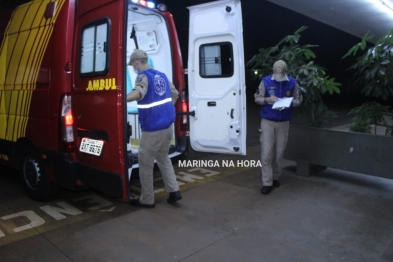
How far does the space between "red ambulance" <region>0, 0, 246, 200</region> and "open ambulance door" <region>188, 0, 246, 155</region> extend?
1cm

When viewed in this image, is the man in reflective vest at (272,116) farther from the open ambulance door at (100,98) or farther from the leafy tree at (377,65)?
the open ambulance door at (100,98)

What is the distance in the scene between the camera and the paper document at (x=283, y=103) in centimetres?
413

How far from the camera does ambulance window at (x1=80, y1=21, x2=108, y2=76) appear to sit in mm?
3447

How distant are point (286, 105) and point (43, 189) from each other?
306 cm

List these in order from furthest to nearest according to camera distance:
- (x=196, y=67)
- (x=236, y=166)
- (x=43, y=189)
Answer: (x=236, y=166) < (x=196, y=67) < (x=43, y=189)

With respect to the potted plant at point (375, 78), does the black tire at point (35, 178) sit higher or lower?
lower

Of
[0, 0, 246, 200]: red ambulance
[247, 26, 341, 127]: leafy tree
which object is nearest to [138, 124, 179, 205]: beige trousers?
[0, 0, 246, 200]: red ambulance

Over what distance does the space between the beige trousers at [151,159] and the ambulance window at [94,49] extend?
84cm

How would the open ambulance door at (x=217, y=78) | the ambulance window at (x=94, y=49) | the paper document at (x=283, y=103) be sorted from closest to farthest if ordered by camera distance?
the ambulance window at (x=94, y=49) → the paper document at (x=283, y=103) → the open ambulance door at (x=217, y=78)

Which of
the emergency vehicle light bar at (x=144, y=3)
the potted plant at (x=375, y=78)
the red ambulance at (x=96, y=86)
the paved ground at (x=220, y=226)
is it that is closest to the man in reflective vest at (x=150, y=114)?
the red ambulance at (x=96, y=86)

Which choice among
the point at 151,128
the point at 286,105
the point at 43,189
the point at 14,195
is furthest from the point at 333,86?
the point at 14,195

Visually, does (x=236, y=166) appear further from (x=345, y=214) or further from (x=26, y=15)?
(x=26, y=15)

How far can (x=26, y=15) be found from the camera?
421 centimetres

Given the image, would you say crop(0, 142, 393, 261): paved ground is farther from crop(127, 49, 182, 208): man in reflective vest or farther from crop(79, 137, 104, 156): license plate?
crop(79, 137, 104, 156): license plate
